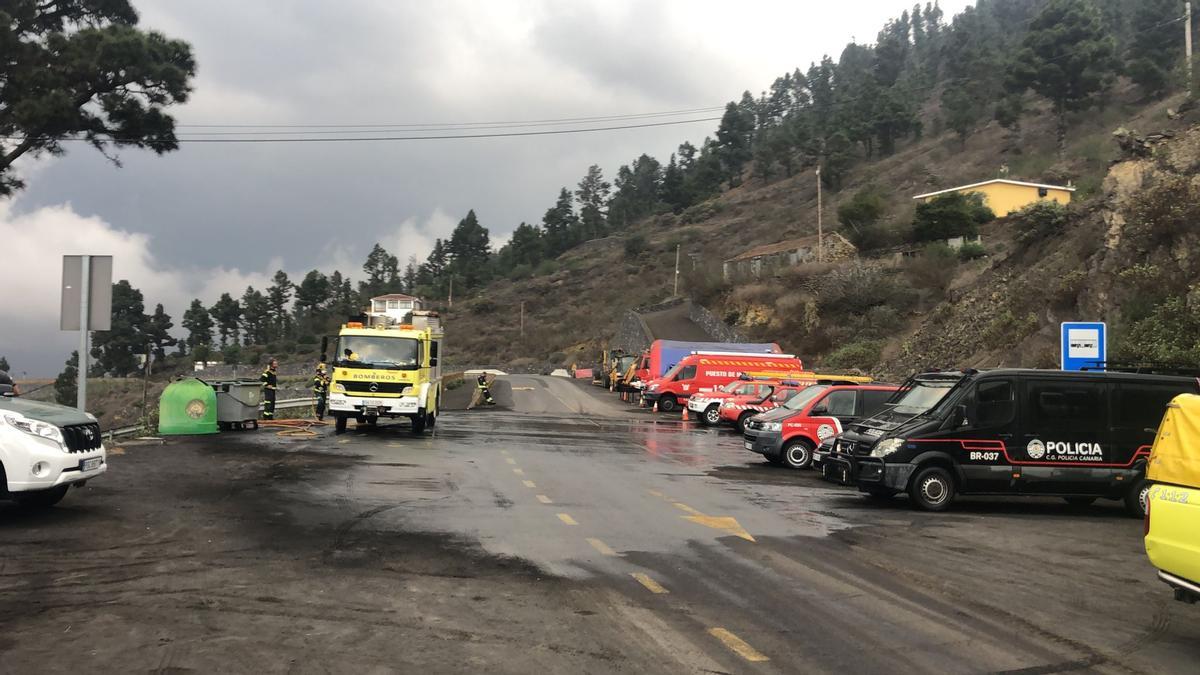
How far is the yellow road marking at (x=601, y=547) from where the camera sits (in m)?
8.95

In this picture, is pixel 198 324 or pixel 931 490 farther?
pixel 198 324

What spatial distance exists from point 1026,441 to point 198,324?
16590 centimetres

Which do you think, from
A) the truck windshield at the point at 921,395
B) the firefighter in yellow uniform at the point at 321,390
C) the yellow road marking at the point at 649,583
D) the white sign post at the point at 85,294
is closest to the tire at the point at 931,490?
the truck windshield at the point at 921,395

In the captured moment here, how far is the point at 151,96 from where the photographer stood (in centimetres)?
2662

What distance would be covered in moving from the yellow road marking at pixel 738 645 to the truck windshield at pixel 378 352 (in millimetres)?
17680

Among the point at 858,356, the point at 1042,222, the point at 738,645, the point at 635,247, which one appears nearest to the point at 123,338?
the point at 635,247

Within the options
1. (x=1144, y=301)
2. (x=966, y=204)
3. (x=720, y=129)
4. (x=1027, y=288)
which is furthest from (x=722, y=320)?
(x=720, y=129)

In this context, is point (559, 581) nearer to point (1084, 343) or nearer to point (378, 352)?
point (1084, 343)

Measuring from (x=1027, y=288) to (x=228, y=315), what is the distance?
498 feet

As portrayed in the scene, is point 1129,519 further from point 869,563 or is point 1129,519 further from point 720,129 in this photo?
point 720,129

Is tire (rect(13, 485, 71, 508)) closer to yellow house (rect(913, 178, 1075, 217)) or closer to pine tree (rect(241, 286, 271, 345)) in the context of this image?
yellow house (rect(913, 178, 1075, 217))

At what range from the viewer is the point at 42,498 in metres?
10.8

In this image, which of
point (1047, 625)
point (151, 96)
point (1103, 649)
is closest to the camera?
point (1103, 649)

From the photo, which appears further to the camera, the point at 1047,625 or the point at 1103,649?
the point at 1047,625
